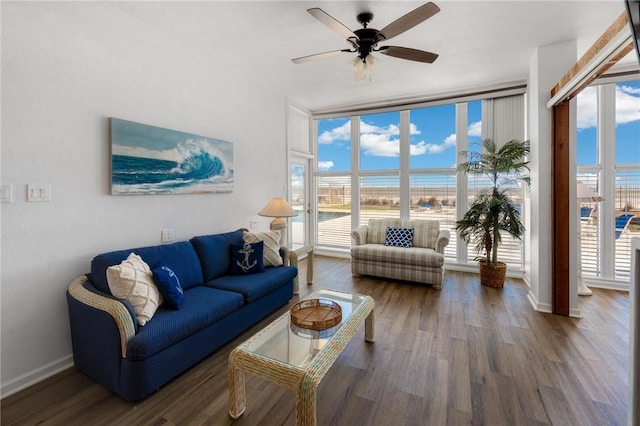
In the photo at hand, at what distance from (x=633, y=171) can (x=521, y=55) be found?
2181mm

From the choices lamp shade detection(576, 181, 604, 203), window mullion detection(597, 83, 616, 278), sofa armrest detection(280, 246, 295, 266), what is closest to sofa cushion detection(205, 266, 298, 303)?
sofa armrest detection(280, 246, 295, 266)

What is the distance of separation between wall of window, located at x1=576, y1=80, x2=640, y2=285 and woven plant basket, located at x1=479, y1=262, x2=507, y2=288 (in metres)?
1.20

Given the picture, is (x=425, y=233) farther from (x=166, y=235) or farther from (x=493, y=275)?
(x=166, y=235)

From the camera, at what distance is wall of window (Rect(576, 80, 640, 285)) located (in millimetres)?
3738

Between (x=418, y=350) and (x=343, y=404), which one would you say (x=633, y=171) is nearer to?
(x=418, y=350)

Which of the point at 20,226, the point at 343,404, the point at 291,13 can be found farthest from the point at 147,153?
the point at 343,404

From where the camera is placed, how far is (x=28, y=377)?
6.72 feet

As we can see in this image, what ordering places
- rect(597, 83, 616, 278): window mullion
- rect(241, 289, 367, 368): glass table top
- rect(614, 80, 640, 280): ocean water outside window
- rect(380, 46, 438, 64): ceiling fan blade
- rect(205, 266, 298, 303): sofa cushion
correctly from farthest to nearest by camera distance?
1. rect(597, 83, 616, 278): window mullion
2. rect(614, 80, 640, 280): ocean water outside window
3. rect(205, 266, 298, 303): sofa cushion
4. rect(380, 46, 438, 64): ceiling fan blade
5. rect(241, 289, 367, 368): glass table top

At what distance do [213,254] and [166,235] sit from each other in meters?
0.51

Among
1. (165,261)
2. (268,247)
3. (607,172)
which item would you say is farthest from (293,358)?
(607,172)

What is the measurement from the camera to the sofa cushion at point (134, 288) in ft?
Result: 6.54

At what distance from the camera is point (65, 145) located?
222cm

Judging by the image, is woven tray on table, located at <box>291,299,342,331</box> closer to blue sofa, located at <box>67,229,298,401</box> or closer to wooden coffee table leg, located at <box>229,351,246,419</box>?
wooden coffee table leg, located at <box>229,351,246,419</box>

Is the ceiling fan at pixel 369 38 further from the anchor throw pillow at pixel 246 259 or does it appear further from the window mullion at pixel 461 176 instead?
the window mullion at pixel 461 176
